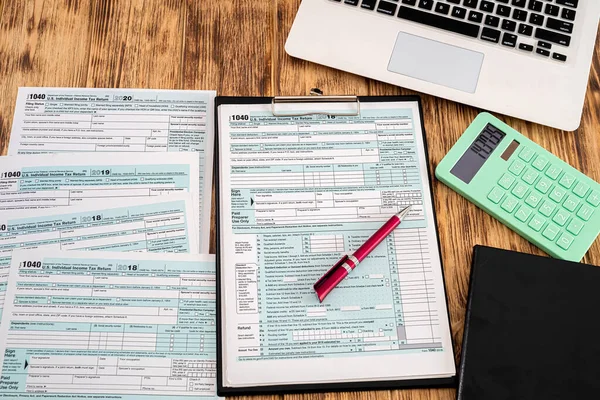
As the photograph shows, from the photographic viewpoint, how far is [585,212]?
0.62 m

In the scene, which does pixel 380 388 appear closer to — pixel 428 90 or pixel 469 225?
pixel 469 225

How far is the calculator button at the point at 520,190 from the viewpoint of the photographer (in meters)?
0.63

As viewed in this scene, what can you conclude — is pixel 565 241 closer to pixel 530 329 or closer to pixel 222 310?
pixel 530 329

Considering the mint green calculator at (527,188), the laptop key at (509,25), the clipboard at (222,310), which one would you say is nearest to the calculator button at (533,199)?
the mint green calculator at (527,188)

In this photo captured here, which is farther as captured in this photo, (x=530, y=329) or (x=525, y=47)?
(x=525, y=47)

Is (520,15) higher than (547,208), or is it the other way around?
(520,15)

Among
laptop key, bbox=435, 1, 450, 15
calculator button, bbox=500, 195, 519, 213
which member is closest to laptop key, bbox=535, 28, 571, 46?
laptop key, bbox=435, 1, 450, 15

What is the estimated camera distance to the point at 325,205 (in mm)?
639

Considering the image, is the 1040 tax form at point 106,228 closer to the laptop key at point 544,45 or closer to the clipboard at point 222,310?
the clipboard at point 222,310

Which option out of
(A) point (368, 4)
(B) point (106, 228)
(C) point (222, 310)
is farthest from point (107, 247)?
(A) point (368, 4)

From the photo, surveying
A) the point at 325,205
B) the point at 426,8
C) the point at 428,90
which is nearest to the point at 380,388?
the point at 325,205

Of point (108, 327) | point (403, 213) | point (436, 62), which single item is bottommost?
point (108, 327)

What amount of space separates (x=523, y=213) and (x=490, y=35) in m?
0.23

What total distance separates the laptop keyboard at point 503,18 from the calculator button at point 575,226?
0.21m
